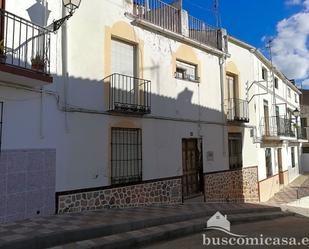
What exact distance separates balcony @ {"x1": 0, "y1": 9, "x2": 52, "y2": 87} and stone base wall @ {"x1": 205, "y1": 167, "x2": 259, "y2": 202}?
7855mm

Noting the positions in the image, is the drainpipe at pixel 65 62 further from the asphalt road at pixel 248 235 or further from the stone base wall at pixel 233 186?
the stone base wall at pixel 233 186

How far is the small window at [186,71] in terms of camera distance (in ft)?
41.2

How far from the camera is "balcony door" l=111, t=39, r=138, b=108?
9938 millimetres

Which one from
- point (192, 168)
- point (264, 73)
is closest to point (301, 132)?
point (264, 73)

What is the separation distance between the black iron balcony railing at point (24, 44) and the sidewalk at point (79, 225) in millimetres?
3173

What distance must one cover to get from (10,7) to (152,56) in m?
4.88

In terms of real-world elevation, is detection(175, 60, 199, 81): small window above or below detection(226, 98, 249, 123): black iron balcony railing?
above

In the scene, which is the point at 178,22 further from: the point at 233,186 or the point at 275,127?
the point at 275,127

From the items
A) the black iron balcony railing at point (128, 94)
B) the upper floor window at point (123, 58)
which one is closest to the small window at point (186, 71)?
the black iron balcony railing at point (128, 94)

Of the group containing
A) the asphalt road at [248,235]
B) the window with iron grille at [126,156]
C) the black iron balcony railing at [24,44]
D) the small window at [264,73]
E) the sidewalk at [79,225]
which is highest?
the small window at [264,73]

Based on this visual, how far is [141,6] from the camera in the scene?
11070mm

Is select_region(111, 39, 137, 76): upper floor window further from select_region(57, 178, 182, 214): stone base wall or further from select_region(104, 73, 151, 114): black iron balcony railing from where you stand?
select_region(57, 178, 182, 214): stone base wall

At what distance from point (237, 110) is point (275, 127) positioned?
6.11m

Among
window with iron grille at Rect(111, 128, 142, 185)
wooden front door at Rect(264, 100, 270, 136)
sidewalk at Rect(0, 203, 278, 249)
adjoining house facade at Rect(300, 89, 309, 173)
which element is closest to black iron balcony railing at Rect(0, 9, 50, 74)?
window with iron grille at Rect(111, 128, 142, 185)
